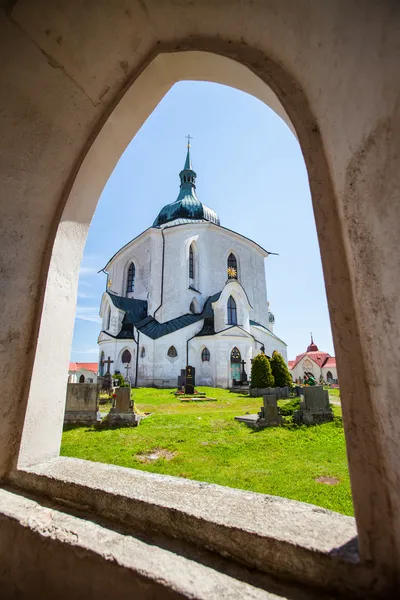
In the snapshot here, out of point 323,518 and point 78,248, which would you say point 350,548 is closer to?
point 323,518

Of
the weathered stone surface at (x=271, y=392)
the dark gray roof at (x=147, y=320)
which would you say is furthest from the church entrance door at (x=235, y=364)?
the weathered stone surface at (x=271, y=392)

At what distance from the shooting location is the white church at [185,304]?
20.7 metres

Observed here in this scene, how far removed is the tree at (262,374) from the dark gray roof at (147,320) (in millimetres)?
8068

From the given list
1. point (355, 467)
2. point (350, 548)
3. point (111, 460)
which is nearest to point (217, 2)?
point (355, 467)

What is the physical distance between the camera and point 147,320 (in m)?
24.1

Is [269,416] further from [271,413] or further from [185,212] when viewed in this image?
[185,212]

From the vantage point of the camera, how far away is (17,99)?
1.65 metres

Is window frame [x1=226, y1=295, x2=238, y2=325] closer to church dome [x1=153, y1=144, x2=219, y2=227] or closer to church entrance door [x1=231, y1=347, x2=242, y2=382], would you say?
church entrance door [x1=231, y1=347, x2=242, y2=382]

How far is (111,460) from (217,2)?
5.43 meters

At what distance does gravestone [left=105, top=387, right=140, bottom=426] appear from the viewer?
24.8 feet

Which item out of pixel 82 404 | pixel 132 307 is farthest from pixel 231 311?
pixel 82 404

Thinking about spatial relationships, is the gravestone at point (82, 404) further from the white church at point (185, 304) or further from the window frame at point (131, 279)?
the window frame at point (131, 279)

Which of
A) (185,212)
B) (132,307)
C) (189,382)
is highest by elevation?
(185,212)

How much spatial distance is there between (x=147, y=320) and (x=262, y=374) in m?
12.4
